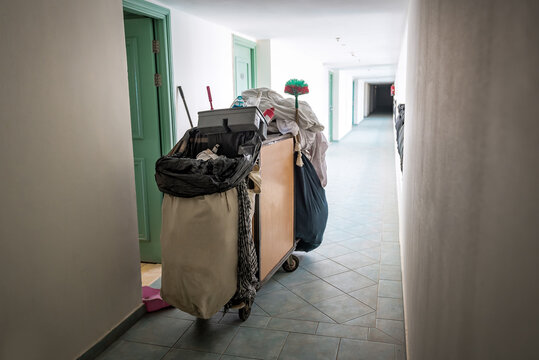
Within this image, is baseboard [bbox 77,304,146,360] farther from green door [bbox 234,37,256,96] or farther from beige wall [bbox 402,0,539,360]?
green door [bbox 234,37,256,96]

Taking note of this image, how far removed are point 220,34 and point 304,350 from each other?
377 cm

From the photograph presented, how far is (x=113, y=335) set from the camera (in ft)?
8.90

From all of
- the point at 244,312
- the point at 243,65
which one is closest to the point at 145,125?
the point at 244,312

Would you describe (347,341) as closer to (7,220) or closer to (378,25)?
(7,220)

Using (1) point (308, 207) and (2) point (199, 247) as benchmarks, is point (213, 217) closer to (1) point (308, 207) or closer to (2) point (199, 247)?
(2) point (199, 247)

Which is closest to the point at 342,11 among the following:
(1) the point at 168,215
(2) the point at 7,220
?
(1) the point at 168,215

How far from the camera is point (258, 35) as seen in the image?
5.98 m

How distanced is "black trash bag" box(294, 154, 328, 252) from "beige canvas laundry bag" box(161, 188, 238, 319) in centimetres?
124

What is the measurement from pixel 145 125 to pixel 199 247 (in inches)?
73.7

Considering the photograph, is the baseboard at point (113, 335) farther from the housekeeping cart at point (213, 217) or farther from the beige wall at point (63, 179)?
the housekeeping cart at point (213, 217)

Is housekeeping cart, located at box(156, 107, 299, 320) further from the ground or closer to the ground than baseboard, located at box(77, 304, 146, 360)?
further from the ground

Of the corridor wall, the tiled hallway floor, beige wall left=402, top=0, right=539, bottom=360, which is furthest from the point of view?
the corridor wall

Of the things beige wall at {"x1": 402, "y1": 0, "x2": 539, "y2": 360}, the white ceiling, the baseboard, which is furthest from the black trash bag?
beige wall at {"x1": 402, "y1": 0, "x2": 539, "y2": 360}

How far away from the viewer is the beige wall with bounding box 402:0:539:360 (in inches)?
19.0
